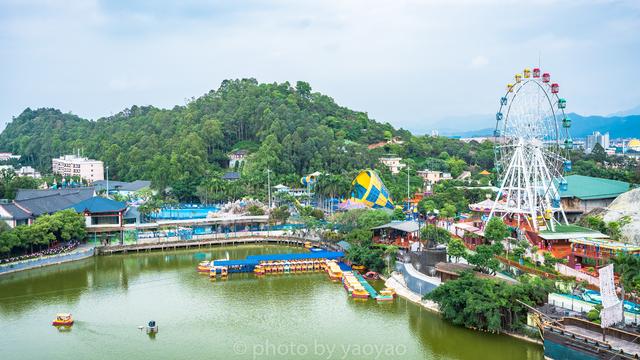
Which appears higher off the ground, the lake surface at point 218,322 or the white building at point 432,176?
the white building at point 432,176

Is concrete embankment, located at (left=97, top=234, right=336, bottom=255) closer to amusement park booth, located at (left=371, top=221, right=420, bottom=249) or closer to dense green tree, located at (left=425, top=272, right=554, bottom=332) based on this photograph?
amusement park booth, located at (left=371, top=221, right=420, bottom=249)

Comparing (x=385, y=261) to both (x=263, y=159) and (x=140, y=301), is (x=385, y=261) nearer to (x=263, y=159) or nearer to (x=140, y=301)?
(x=140, y=301)

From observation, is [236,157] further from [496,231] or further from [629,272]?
[629,272]

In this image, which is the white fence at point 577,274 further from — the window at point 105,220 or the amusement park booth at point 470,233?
the window at point 105,220

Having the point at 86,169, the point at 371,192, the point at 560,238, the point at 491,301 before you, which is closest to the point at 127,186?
the point at 86,169

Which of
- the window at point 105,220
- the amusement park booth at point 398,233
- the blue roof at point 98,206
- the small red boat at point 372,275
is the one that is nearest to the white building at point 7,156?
the blue roof at point 98,206

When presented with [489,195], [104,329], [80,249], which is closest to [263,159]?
[489,195]
